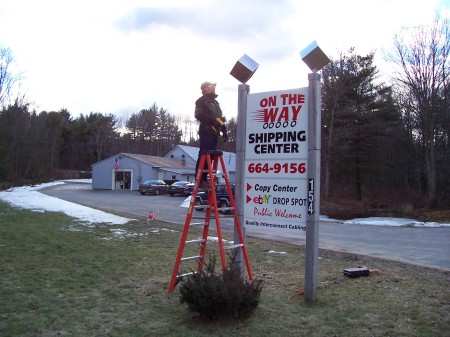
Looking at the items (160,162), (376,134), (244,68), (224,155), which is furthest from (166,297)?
(224,155)

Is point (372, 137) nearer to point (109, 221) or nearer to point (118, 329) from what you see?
point (109, 221)

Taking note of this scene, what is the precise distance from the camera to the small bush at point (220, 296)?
4367mm

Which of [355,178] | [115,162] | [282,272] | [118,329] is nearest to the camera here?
[118,329]

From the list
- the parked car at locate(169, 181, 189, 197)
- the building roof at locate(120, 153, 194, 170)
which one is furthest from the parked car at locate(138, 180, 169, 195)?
the building roof at locate(120, 153, 194, 170)

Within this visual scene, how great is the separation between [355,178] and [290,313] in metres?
37.8

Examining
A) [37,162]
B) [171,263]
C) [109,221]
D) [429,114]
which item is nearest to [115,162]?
[37,162]

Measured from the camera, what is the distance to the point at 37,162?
62.4m

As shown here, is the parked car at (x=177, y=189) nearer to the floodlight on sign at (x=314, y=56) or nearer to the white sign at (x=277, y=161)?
the white sign at (x=277, y=161)

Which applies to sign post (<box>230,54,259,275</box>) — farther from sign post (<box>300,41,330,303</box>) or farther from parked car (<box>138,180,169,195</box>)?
parked car (<box>138,180,169,195</box>)

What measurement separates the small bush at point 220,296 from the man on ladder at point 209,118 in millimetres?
1813

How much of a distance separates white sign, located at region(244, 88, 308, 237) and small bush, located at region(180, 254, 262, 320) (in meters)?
1.32

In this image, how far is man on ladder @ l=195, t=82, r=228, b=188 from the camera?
597 cm

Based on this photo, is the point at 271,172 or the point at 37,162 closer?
the point at 271,172

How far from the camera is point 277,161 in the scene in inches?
228
